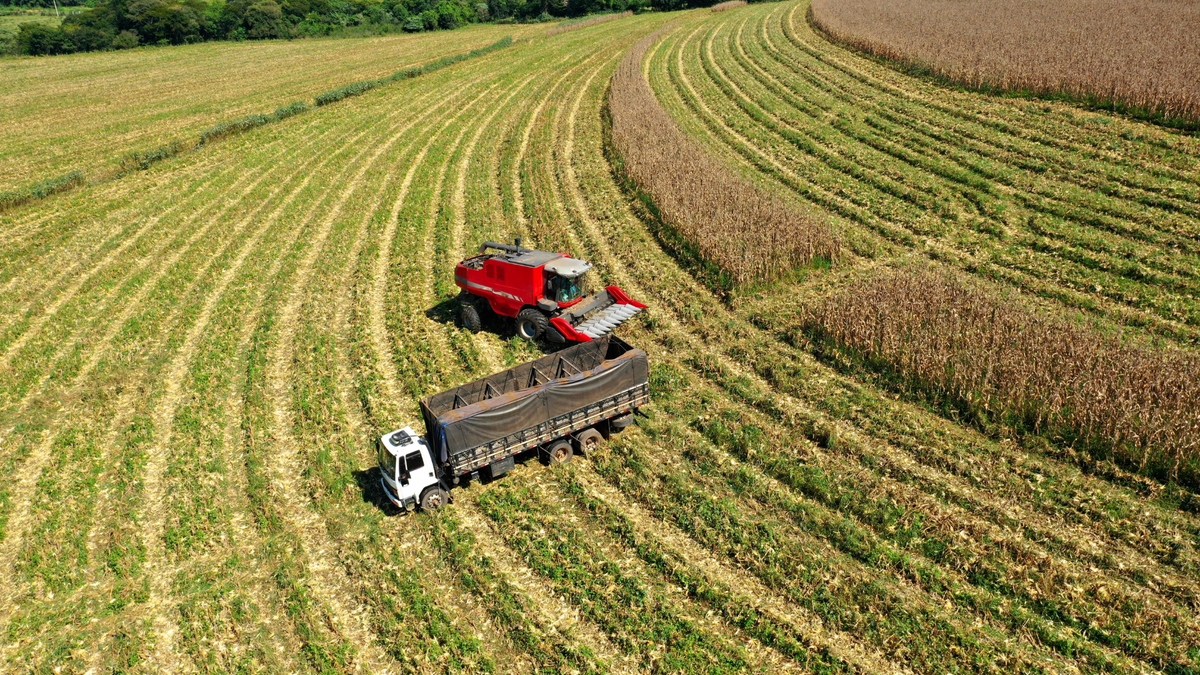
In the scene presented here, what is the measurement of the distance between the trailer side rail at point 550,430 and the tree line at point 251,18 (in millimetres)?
83968

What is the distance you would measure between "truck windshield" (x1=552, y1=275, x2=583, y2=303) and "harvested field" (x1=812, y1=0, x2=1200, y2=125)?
78.1 ft

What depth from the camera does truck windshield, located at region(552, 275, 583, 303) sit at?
17.4m

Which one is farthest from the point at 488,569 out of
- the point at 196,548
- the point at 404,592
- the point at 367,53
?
the point at 367,53

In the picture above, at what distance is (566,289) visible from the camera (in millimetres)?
17547

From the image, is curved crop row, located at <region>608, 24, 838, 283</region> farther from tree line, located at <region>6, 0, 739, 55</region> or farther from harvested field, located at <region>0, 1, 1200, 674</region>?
tree line, located at <region>6, 0, 739, 55</region>

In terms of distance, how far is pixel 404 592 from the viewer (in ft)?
37.5

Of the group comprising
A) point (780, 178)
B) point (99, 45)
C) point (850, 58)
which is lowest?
point (780, 178)

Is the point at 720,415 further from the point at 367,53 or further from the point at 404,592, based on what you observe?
the point at 367,53

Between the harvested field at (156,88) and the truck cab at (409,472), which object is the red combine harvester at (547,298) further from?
the harvested field at (156,88)

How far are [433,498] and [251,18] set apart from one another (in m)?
92.8

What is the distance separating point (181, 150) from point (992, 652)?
43.4 meters

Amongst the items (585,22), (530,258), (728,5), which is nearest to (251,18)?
(585,22)

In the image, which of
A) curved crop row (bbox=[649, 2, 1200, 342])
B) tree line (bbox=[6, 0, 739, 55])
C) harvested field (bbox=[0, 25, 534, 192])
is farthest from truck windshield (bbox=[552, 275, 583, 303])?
tree line (bbox=[6, 0, 739, 55])

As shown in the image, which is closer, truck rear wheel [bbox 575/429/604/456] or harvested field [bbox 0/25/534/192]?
truck rear wheel [bbox 575/429/604/456]
